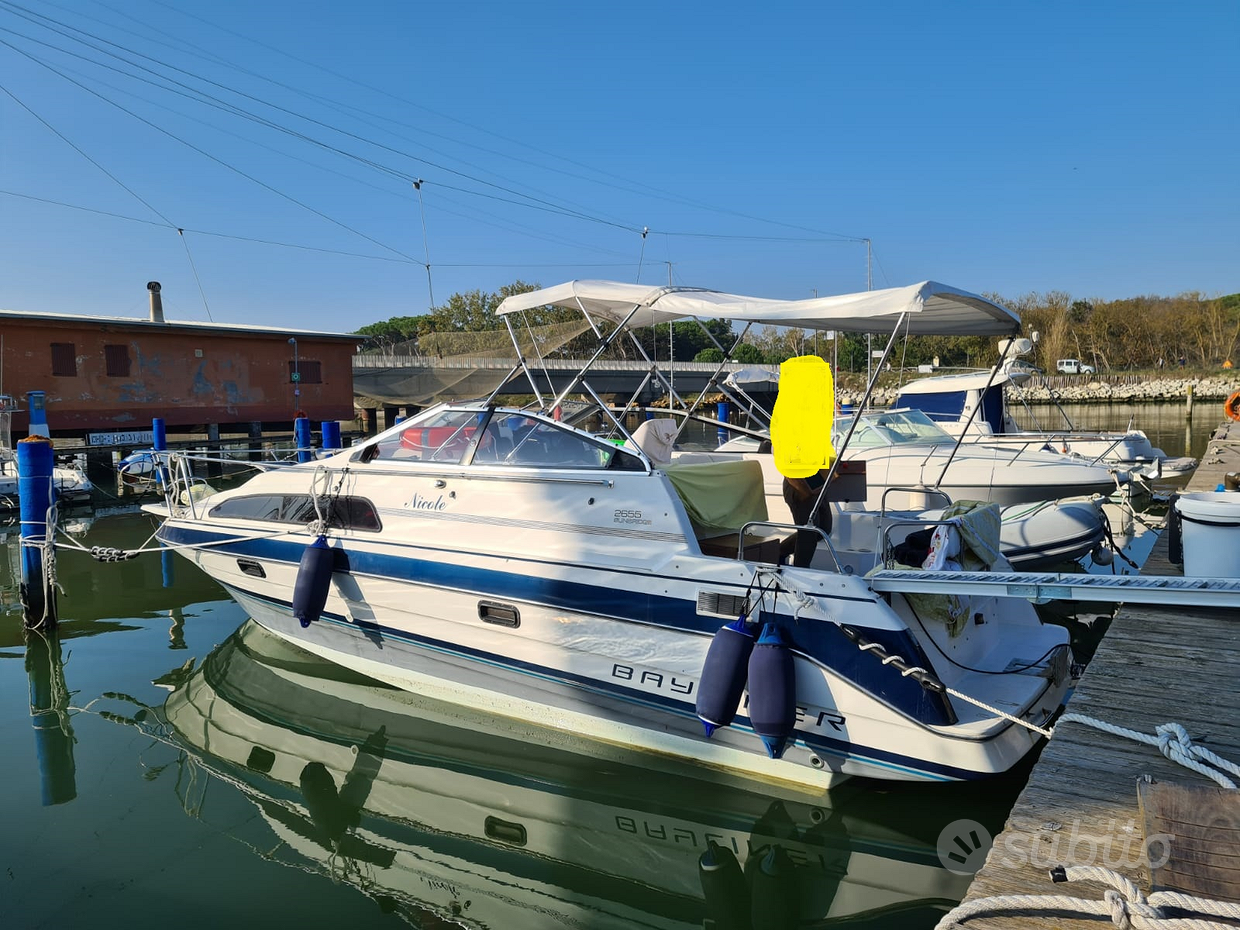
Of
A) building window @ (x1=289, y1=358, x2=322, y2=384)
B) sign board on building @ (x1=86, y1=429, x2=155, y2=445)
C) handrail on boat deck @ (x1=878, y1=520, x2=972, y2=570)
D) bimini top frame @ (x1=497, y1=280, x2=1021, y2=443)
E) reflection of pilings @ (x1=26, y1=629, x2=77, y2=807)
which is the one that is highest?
building window @ (x1=289, y1=358, x2=322, y2=384)

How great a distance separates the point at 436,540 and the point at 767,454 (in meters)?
3.65

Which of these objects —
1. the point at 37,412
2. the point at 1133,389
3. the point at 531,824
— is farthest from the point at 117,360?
the point at 1133,389

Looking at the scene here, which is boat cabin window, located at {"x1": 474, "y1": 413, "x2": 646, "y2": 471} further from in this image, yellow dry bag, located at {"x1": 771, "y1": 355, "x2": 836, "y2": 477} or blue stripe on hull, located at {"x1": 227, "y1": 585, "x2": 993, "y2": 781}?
blue stripe on hull, located at {"x1": 227, "y1": 585, "x2": 993, "y2": 781}

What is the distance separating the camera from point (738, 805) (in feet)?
16.5

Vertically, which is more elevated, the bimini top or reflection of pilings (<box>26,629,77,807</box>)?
the bimini top

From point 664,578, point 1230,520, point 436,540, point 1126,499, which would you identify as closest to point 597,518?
point 664,578

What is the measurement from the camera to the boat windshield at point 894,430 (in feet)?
44.7

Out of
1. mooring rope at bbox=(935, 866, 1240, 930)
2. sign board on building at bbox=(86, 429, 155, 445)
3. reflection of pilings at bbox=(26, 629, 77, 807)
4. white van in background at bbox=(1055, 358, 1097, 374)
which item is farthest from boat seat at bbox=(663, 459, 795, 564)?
white van in background at bbox=(1055, 358, 1097, 374)

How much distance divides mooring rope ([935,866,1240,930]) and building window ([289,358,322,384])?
26.4 m

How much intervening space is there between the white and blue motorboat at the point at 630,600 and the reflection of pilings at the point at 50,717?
5.42 feet

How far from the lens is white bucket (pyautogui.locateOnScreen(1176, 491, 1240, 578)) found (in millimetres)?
5125

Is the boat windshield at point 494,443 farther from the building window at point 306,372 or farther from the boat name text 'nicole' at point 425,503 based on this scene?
the building window at point 306,372

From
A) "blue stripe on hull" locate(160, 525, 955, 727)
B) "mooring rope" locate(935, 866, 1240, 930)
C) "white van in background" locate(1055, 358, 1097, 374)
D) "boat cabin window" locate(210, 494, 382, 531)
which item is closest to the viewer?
"mooring rope" locate(935, 866, 1240, 930)

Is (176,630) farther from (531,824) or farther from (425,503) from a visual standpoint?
(531,824)
